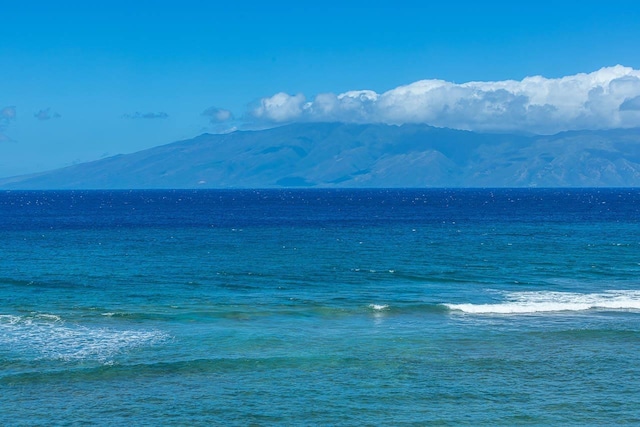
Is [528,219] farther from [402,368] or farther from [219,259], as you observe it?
[402,368]

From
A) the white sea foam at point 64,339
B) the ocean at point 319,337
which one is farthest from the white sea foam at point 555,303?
the white sea foam at point 64,339

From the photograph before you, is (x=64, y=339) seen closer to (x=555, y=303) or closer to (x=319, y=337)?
(x=319, y=337)

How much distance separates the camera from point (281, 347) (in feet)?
157

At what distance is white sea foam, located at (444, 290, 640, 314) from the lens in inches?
2345

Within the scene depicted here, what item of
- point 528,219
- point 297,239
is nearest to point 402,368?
point 297,239

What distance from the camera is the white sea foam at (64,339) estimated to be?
45.5m

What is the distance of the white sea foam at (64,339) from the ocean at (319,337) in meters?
0.20

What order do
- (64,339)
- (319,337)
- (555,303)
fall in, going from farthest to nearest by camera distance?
(555,303)
(319,337)
(64,339)

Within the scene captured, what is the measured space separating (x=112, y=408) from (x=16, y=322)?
21447mm

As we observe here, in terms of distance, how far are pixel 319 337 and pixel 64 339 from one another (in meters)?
16.7

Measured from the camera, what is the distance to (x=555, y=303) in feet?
205

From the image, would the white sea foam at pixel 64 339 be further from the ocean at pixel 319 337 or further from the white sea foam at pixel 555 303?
Answer: the white sea foam at pixel 555 303

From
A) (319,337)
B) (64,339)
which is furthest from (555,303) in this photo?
(64,339)

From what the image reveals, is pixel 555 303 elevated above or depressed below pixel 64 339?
below
